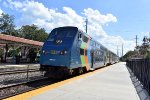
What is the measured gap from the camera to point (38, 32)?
11069 centimetres

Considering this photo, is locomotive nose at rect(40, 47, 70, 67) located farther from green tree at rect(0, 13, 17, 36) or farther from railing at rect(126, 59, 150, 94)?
green tree at rect(0, 13, 17, 36)

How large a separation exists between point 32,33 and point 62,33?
9450 cm

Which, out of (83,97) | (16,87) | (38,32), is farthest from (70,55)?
(38,32)

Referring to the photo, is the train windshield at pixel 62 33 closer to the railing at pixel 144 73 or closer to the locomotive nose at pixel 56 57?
the locomotive nose at pixel 56 57

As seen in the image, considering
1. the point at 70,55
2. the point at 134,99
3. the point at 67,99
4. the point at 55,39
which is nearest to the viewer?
the point at 67,99

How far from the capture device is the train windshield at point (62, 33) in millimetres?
17062

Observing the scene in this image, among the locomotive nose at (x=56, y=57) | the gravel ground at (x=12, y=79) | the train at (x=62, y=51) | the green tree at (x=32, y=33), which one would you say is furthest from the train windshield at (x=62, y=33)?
the green tree at (x=32, y=33)

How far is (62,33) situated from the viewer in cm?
1736

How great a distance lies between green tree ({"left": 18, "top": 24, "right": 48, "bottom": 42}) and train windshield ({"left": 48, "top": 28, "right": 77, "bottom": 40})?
92.2m

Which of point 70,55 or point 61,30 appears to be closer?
point 70,55


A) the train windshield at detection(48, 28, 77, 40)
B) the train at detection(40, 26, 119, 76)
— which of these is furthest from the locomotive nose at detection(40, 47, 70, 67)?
the train windshield at detection(48, 28, 77, 40)

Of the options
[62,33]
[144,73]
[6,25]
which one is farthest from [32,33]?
[144,73]

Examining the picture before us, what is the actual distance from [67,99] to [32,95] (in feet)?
4.20

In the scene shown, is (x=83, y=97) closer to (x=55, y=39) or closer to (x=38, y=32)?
(x=55, y=39)
